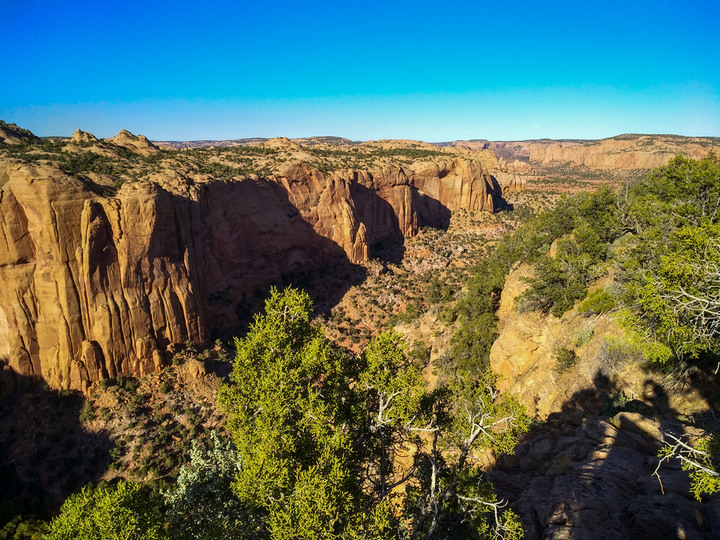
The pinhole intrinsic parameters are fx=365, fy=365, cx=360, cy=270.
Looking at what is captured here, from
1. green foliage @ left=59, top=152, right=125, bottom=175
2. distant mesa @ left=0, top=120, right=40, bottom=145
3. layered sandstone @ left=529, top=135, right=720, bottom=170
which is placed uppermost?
layered sandstone @ left=529, top=135, right=720, bottom=170

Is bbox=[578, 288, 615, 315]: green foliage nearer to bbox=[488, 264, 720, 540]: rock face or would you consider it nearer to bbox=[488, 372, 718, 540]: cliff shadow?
bbox=[488, 264, 720, 540]: rock face

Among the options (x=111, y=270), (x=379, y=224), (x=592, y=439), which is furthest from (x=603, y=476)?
(x=379, y=224)

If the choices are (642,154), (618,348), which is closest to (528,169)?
(642,154)

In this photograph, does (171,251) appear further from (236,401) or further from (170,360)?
(236,401)

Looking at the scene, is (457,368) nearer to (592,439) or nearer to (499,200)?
(592,439)

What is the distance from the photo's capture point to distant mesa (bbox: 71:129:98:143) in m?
36.0

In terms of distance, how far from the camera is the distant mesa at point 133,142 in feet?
127

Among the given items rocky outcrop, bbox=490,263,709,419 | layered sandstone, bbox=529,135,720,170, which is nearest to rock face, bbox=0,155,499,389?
rocky outcrop, bbox=490,263,709,419

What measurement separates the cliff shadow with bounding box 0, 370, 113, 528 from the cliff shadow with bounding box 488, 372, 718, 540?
951 inches

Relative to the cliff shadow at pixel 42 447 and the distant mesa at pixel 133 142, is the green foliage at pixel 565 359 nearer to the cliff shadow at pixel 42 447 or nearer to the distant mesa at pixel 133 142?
the cliff shadow at pixel 42 447

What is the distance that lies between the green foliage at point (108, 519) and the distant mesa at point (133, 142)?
3697cm

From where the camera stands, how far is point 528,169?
373 ft

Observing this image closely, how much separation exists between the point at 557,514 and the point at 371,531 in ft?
16.8

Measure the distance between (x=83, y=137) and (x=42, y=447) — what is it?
29.0 metres
